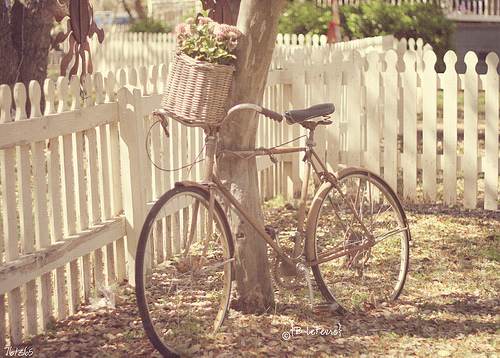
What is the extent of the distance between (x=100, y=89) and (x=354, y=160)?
3796 millimetres

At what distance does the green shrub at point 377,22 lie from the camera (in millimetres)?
21641

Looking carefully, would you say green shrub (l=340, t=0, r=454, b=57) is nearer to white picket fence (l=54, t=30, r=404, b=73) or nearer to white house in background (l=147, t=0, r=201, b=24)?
white picket fence (l=54, t=30, r=404, b=73)

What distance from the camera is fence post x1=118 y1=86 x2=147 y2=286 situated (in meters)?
6.60

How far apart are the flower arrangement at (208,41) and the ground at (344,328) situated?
5.10 feet

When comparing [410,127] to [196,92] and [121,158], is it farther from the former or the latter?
[196,92]

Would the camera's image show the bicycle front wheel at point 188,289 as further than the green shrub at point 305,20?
No

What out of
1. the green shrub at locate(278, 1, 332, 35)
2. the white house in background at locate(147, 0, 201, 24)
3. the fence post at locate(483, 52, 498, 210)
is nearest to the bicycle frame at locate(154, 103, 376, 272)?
the fence post at locate(483, 52, 498, 210)

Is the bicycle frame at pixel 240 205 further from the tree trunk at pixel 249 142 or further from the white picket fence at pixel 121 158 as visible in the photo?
the white picket fence at pixel 121 158

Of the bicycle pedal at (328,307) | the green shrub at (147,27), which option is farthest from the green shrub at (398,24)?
the bicycle pedal at (328,307)

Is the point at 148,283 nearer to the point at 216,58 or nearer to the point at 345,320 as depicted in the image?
the point at 345,320

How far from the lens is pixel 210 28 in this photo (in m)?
5.51

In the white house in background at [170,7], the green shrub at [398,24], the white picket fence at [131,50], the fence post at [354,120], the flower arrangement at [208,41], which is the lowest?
the fence post at [354,120]

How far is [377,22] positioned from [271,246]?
16784 mm

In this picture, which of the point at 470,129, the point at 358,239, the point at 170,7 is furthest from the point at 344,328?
the point at 170,7
